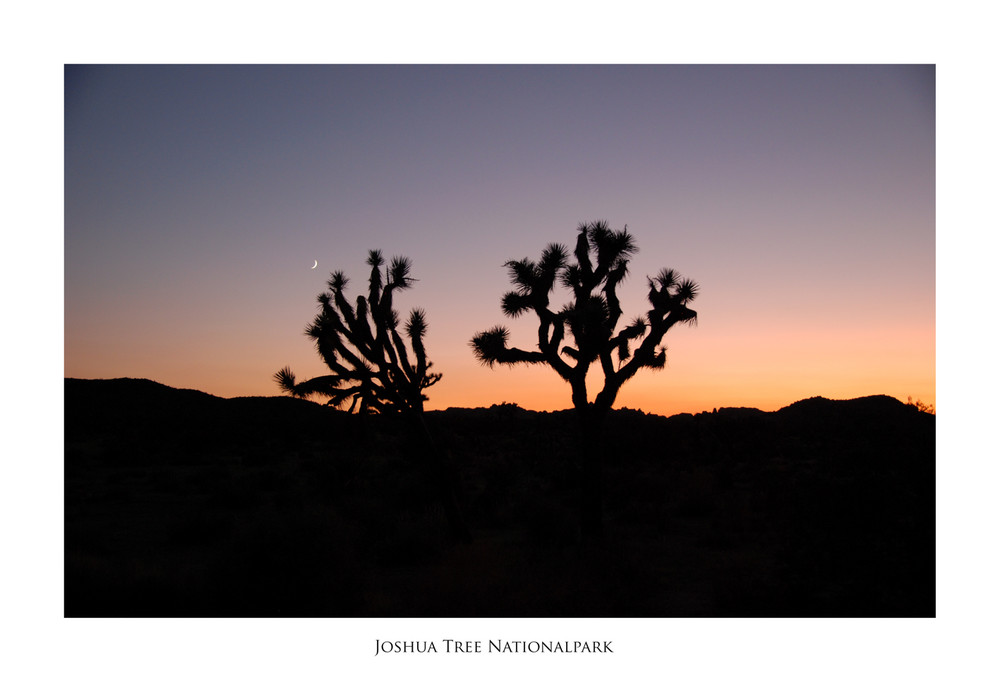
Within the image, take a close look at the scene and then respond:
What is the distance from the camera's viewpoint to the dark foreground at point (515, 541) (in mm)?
8180

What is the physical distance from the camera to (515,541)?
12.4m

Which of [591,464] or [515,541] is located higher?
[591,464]

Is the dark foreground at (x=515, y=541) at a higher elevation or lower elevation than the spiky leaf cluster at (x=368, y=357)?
lower

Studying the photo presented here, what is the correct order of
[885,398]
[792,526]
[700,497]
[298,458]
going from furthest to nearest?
[885,398] → [298,458] → [700,497] → [792,526]

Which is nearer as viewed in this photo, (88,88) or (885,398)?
(88,88)

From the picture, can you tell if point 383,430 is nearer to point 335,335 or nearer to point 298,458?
point 298,458

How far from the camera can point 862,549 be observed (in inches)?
368

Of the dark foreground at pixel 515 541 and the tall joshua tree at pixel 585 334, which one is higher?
the tall joshua tree at pixel 585 334

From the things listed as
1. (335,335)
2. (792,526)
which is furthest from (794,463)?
(335,335)

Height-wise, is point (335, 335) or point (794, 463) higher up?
point (335, 335)

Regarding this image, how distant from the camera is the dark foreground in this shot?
8180mm

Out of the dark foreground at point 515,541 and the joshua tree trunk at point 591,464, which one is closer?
the dark foreground at point 515,541

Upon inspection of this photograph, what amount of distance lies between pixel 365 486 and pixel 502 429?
2497cm

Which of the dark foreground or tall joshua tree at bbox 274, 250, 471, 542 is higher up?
tall joshua tree at bbox 274, 250, 471, 542
